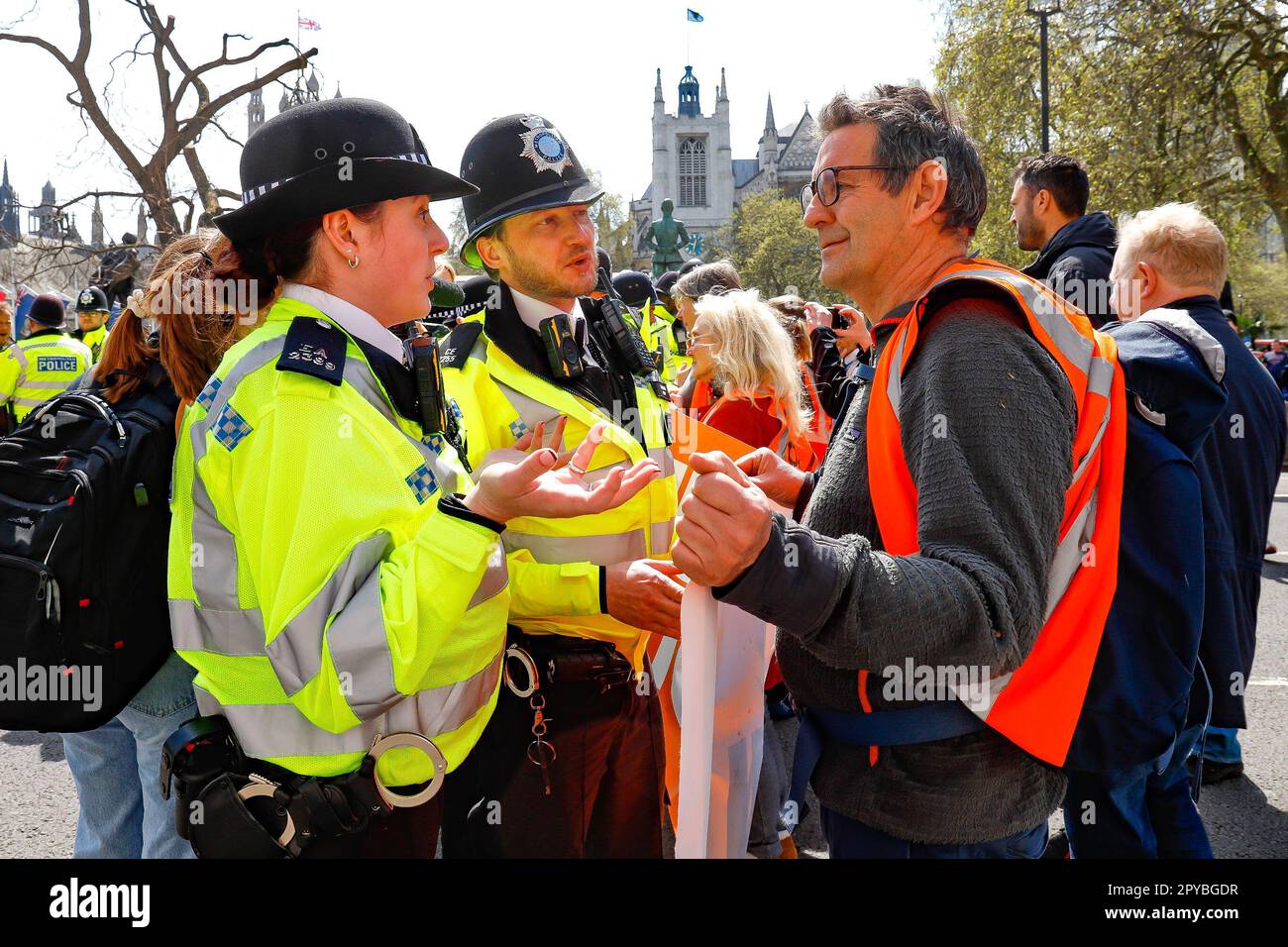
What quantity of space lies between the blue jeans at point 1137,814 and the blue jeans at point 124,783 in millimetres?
2516

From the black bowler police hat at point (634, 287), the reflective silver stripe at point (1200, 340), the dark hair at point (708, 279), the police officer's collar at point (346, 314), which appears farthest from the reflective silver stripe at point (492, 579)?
the black bowler police hat at point (634, 287)

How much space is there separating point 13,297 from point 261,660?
15301 mm

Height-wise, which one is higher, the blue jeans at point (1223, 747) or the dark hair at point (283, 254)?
the dark hair at point (283, 254)

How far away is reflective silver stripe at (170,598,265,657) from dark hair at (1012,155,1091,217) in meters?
4.53

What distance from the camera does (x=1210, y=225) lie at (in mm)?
3312

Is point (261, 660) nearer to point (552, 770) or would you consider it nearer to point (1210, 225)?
point (552, 770)

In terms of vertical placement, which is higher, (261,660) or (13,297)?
(13,297)

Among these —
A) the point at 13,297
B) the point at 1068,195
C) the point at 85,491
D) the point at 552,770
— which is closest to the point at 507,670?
the point at 552,770

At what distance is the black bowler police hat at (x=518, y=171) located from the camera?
273cm

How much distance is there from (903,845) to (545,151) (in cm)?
206

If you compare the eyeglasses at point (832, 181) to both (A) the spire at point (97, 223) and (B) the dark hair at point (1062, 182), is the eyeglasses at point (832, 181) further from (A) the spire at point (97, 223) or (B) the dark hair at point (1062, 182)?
(A) the spire at point (97, 223)

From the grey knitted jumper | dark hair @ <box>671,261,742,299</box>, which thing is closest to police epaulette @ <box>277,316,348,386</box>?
the grey knitted jumper

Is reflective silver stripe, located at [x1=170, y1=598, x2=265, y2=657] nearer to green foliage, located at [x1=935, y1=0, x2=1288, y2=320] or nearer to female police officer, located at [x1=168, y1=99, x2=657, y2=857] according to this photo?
female police officer, located at [x1=168, y1=99, x2=657, y2=857]
